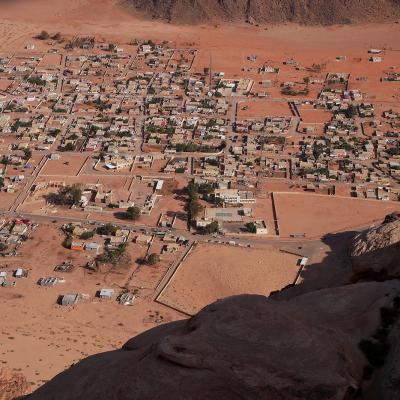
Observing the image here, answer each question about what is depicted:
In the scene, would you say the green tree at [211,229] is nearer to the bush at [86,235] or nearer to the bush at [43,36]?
the bush at [86,235]

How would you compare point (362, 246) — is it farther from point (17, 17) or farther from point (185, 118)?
point (17, 17)

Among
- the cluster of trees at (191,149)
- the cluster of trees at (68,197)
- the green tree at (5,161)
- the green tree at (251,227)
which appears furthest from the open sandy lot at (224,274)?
the green tree at (5,161)

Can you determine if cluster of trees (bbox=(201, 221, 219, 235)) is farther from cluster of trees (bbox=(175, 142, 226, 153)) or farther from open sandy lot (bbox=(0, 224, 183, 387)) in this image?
cluster of trees (bbox=(175, 142, 226, 153))

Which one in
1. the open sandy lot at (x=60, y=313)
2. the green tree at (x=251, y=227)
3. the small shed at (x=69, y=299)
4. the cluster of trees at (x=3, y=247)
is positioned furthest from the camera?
the green tree at (x=251, y=227)

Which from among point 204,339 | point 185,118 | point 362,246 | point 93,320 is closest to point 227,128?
point 185,118

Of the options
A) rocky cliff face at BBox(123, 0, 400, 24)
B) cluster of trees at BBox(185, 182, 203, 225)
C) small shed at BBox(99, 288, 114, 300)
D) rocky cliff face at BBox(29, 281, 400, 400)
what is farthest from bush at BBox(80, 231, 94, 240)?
rocky cliff face at BBox(123, 0, 400, 24)

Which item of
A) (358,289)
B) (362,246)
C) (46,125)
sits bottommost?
(46,125)
